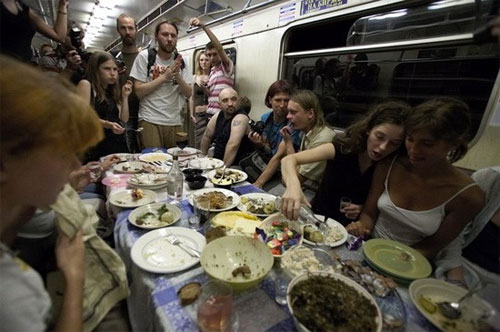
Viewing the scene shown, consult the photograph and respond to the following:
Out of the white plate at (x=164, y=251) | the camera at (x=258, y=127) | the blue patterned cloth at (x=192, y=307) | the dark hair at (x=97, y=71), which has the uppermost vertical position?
the dark hair at (x=97, y=71)

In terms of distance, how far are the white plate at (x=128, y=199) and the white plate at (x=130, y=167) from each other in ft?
1.29

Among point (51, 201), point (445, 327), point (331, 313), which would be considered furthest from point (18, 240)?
point (445, 327)

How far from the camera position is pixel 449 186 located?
4.35 ft

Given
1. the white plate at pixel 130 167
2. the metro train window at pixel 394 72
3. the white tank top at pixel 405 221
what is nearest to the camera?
the white tank top at pixel 405 221

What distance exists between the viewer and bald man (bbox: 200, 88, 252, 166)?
2783 millimetres

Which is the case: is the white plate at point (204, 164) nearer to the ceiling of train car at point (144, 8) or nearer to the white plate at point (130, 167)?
the white plate at point (130, 167)

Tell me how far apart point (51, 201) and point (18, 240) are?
1.25 feet

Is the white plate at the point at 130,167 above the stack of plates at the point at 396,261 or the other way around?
above

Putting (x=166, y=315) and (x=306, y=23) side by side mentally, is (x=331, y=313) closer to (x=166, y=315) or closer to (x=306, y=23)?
(x=166, y=315)

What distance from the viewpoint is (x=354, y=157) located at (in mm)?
1732

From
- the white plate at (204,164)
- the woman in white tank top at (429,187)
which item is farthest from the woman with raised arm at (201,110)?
the woman in white tank top at (429,187)

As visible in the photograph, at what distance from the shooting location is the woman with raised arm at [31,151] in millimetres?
496

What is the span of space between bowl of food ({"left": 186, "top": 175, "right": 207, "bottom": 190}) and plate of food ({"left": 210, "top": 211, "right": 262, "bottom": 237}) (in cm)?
44

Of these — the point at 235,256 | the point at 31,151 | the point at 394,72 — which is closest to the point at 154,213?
the point at 235,256
